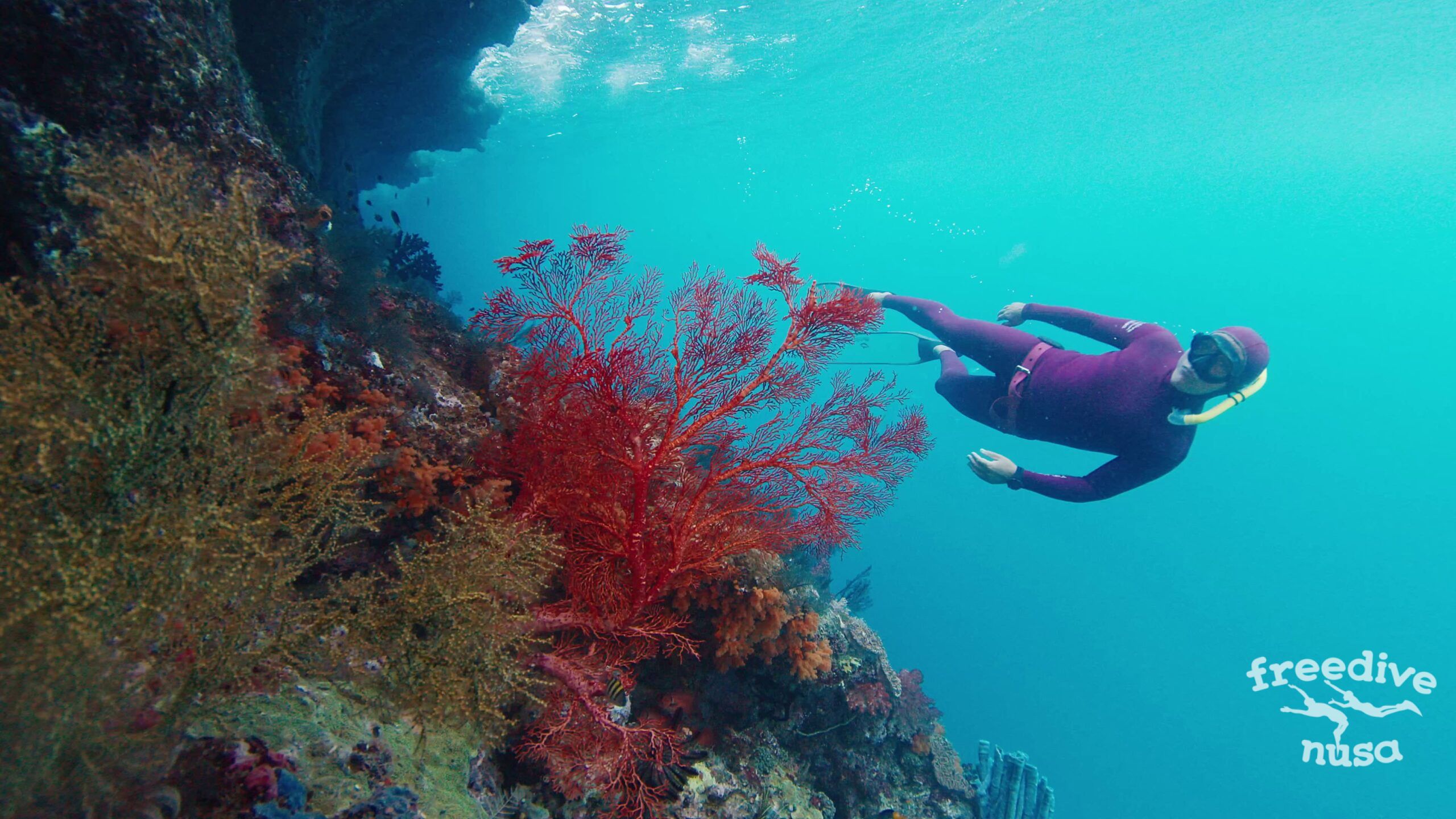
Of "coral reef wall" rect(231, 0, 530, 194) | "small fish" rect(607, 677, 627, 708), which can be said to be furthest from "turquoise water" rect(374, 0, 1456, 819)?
"small fish" rect(607, 677, 627, 708)

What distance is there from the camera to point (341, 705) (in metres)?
2.48

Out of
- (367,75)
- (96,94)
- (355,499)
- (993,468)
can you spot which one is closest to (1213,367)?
(993,468)

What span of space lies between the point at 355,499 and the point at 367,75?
1209 cm

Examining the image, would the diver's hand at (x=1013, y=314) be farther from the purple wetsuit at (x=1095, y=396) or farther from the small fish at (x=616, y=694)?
the small fish at (x=616, y=694)

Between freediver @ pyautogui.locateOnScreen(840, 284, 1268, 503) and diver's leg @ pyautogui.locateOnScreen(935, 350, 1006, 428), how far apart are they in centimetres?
2

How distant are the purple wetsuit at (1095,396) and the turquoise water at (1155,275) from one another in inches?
639

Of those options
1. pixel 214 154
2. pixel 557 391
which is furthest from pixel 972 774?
pixel 214 154

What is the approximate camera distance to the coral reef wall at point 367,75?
7.10 meters

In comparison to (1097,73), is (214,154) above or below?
below

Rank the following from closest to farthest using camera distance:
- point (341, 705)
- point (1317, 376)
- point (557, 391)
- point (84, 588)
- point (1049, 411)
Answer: point (84, 588)
point (341, 705)
point (557, 391)
point (1049, 411)
point (1317, 376)

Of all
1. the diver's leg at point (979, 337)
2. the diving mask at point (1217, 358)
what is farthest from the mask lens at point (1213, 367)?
the diver's leg at point (979, 337)

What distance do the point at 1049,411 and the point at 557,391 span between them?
19.4ft

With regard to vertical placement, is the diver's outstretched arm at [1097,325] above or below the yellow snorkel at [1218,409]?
above

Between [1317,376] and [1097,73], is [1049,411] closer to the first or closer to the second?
[1097,73]
